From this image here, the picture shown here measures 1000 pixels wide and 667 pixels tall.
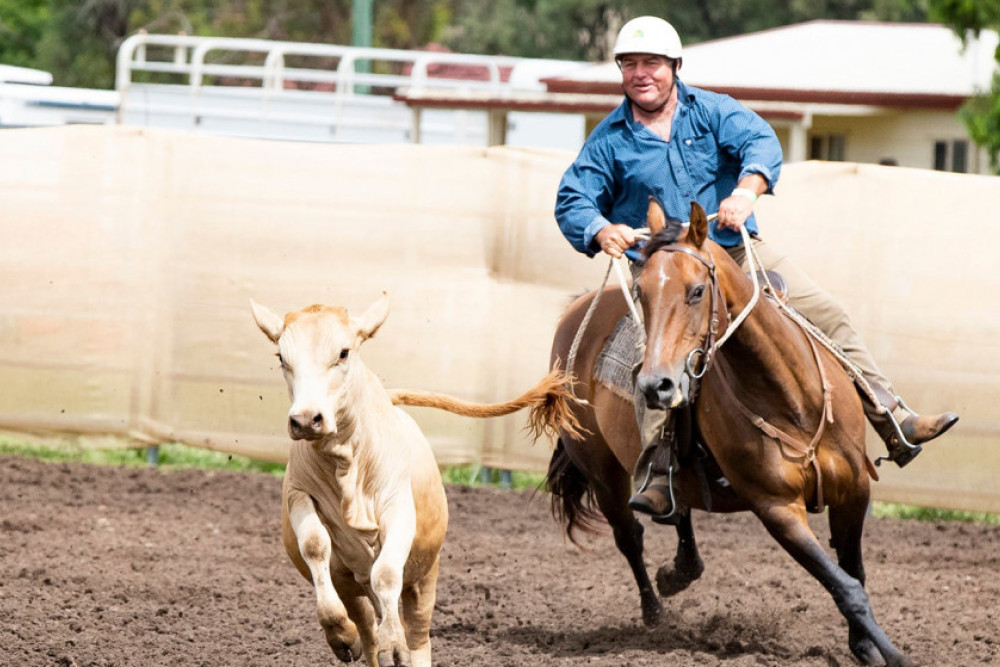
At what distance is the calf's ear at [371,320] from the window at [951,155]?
16.3 m

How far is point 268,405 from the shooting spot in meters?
10.4

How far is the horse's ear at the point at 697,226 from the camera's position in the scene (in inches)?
216

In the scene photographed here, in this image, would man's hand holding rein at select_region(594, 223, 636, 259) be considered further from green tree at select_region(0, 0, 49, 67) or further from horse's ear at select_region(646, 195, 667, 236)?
green tree at select_region(0, 0, 49, 67)

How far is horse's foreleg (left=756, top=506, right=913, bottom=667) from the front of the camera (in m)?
5.84

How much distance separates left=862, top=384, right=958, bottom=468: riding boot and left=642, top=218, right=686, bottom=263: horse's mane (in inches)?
52.3

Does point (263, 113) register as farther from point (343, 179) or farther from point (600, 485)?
point (600, 485)

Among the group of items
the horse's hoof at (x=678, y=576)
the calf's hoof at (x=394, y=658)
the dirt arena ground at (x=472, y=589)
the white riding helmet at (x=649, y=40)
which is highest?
the white riding helmet at (x=649, y=40)

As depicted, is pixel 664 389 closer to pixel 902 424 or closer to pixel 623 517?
pixel 902 424

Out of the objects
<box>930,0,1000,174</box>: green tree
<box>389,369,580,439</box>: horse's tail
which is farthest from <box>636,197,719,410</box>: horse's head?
<box>930,0,1000,174</box>: green tree

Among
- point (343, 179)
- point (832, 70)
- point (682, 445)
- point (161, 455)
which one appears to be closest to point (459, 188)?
point (343, 179)

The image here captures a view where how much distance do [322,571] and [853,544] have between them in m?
2.44

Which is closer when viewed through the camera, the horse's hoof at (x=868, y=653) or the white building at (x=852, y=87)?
the horse's hoof at (x=868, y=653)

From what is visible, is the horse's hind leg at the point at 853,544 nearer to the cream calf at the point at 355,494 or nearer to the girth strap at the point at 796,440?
the girth strap at the point at 796,440

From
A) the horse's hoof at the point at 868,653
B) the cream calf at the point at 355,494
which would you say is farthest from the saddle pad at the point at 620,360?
the horse's hoof at the point at 868,653
